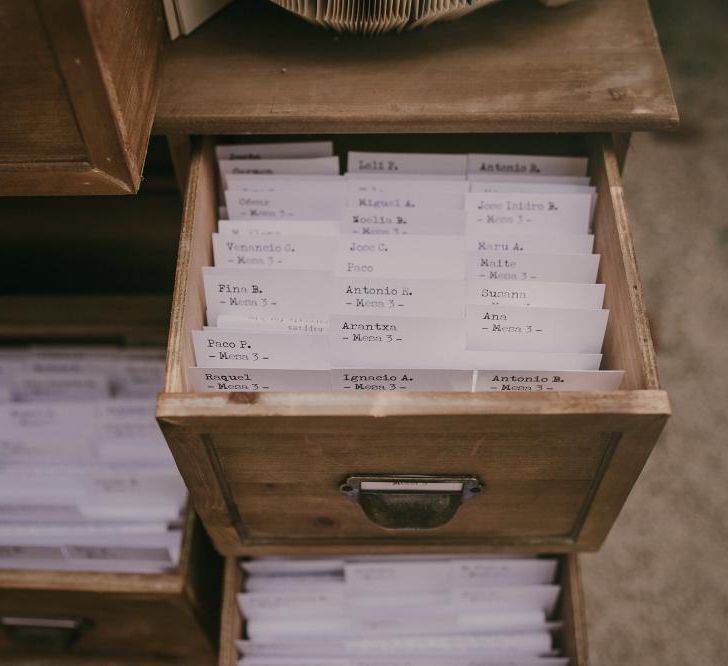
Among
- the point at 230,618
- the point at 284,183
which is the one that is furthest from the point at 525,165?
the point at 230,618

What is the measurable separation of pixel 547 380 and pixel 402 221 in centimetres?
22

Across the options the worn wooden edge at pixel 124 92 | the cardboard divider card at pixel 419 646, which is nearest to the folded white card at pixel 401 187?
the worn wooden edge at pixel 124 92

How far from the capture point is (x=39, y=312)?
102cm

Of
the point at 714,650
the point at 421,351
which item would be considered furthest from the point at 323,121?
the point at 714,650

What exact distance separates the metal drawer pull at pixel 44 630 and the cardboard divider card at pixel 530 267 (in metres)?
0.67

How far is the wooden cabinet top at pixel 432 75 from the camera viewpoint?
705 millimetres

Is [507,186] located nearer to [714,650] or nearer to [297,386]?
[297,386]

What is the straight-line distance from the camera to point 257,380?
0.66 meters

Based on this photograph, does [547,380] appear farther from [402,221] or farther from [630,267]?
[402,221]

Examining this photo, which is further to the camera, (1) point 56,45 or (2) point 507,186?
(2) point 507,186

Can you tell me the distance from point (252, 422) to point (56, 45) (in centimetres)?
31

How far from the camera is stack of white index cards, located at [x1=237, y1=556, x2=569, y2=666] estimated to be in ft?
2.94

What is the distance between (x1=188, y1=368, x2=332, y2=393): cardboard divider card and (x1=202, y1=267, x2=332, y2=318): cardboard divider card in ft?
0.23

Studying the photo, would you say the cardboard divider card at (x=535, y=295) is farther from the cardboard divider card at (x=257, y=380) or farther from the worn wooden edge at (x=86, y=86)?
the worn wooden edge at (x=86, y=86)
